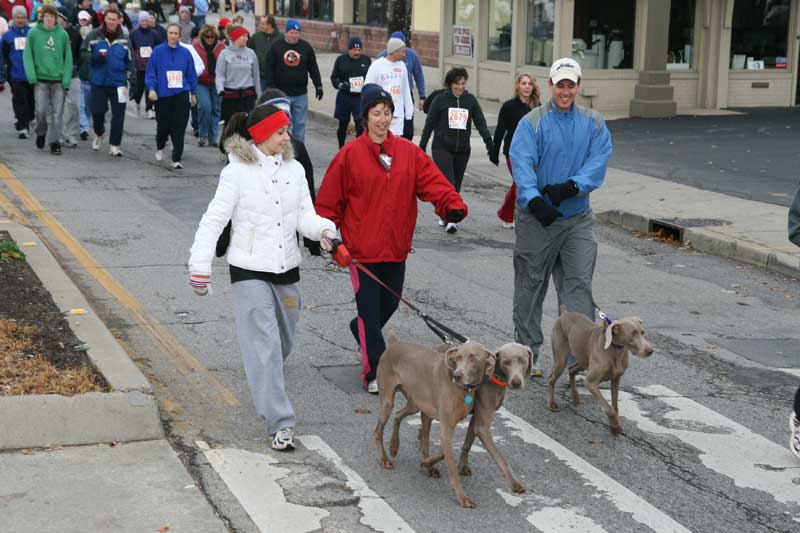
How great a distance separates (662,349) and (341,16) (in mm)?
30378

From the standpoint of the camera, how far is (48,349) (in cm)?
752

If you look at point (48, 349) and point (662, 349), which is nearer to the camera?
point (48, 349)

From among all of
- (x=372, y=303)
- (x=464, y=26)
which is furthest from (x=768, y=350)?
(x=464, y=26)

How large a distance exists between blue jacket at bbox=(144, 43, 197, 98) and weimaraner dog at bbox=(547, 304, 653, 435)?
35.0ft

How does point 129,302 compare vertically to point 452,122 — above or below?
below

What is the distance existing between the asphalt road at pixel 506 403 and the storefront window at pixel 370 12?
75.0 feet

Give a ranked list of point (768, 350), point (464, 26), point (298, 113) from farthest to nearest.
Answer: point (464, 26) < point (298, 113) < point (768, 350)

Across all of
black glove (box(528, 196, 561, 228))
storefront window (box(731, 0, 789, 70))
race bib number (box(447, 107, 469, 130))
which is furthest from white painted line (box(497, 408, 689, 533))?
storefront window (box(731, 0, 789, 70))

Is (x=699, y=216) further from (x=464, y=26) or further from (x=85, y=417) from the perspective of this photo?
(x=464, y=26)

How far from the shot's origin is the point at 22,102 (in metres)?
19.1

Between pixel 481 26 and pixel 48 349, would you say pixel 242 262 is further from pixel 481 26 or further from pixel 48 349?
pixel 481 26

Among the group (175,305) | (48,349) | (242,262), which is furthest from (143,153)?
(242,262)

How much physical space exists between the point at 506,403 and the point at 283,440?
1634mm

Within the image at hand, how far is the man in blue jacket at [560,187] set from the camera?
7410 millimetres
